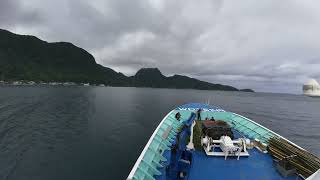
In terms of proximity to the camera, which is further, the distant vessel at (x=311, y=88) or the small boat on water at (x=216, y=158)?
the distant vessel at (x=311, y=88)

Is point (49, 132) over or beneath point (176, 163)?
beneath

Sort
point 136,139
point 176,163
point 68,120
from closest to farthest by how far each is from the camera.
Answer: point 176,163 → point 136,139 → point 68,120

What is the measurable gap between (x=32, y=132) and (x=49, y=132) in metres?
2.74

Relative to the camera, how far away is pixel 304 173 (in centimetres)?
1591

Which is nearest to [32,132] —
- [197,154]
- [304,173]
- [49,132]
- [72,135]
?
[49,132]

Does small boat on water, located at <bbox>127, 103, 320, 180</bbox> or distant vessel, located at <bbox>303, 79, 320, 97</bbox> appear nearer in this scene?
small boat on water, located at <bbox>127, 103, 320, 180</bbox>

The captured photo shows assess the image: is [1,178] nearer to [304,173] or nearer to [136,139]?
[136,139]

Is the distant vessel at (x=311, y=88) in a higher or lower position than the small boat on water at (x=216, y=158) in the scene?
higher

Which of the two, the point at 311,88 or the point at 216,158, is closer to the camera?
the point at 216,158

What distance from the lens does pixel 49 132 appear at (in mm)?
41000

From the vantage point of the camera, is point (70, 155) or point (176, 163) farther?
point (70, 155)

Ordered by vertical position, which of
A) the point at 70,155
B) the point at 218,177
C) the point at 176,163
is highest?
the point at 176,163

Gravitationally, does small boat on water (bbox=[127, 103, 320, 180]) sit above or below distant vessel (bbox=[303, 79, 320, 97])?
below

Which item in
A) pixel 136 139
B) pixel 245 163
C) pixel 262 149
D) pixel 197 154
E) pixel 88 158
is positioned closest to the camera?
pixel 245 163
